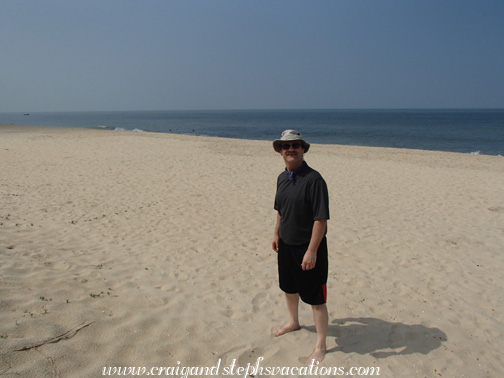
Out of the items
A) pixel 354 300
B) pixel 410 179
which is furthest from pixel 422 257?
pixel 410 179

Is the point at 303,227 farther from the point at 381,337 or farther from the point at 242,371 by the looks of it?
the point at 381,337

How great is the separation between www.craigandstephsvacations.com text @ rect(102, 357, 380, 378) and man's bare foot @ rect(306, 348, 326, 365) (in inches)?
0.9

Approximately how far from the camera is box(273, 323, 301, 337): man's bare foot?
3123 millimetres

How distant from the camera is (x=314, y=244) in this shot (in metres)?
2.61

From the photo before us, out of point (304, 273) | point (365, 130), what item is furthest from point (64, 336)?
point (365, 130)

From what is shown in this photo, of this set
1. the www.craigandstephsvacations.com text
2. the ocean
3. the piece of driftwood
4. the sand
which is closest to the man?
the www.craigandstephsvacations.com text

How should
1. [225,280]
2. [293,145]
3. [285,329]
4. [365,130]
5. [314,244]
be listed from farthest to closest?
[365,130] → [225,280] → [285,329] → [293,145] → [314,244]

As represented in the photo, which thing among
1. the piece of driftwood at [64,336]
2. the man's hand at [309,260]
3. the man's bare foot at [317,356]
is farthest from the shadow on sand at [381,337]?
the piece of driftwood at [64,336]

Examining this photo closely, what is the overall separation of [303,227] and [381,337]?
1356 mm

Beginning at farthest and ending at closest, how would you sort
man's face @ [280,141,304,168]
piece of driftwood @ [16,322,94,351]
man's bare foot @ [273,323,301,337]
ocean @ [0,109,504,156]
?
ocean @ [0,109,504,156]
man's bare foot @ [273,323,301,337]
man's face @ [280,141,304,168]
piece of driftwood @ [16,322,94,351]

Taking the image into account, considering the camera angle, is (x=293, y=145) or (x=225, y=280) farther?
(x=225, y=280)

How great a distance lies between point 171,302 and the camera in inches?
138

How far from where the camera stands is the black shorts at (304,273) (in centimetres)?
275

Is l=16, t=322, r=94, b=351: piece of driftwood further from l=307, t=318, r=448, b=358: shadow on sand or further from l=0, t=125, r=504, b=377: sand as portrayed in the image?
l=307, t=318, r=448, b=358: shadow on sand
